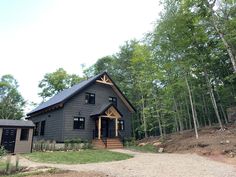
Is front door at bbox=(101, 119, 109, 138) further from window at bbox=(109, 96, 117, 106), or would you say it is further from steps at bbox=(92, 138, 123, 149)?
window at bbox=(109, 96, 117, 106)

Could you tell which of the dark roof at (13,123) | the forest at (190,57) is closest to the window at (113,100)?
the forest at (190,57)

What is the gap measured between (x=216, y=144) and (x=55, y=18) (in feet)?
42.4

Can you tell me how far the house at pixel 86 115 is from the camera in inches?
676

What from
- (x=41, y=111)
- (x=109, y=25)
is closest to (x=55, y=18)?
(x=109, y=25)

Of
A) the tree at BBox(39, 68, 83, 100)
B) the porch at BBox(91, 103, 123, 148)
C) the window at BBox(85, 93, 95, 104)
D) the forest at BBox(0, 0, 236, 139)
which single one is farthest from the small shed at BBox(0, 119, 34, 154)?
the tree at BBox(39, 68, 83, 100)

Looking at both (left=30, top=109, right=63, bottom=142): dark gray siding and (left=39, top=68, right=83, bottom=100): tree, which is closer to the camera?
(left=30, top=109, right=63, bottom=142): dark gray siding

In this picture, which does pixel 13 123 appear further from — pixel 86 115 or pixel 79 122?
pixel 86 115

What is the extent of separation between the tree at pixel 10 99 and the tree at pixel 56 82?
8.10 metres

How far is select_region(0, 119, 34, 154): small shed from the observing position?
13.8 meters

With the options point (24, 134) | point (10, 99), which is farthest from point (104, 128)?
point (10, 99)

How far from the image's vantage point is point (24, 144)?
14430 mm

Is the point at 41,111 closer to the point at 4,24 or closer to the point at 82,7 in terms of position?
the point at 4,24

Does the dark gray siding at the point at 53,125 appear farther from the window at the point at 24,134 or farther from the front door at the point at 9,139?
the front door at the point at 9,139

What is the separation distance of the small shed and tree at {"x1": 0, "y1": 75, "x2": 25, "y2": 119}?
27117 mm
